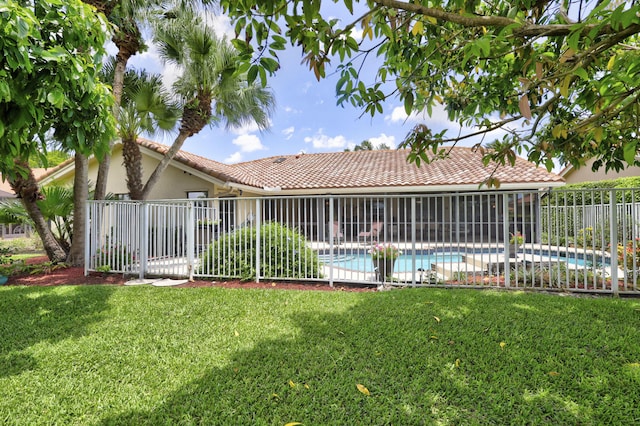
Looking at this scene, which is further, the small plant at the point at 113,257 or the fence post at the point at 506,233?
the small plant at the point at 113,257

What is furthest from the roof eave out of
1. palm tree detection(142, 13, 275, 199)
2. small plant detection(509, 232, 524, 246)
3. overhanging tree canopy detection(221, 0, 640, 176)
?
overhanging tree canopy detection(221, 0, 640, 176)

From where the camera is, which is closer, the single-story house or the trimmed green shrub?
the trimmed green shrub

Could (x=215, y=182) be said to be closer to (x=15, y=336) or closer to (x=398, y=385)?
(x=15, y=336)

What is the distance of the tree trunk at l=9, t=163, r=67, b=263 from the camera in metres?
8.77

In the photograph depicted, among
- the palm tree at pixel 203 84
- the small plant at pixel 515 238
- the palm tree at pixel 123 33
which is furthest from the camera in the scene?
the palm tree at pixel 203 84

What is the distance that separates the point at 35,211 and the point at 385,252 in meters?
10.2

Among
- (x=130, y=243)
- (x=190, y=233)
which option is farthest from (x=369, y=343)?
(x=130, y=243)

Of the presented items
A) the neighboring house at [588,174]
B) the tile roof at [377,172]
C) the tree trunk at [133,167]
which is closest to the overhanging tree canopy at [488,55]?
the tile roof at [377,172]

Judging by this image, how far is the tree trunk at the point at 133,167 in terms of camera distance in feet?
35.1

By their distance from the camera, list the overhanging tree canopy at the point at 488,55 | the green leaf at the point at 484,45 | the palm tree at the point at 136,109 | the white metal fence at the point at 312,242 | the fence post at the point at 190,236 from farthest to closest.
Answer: the palm tree at the point at 136,109 → the fence post at the point at 190,236 → the white metal fence at the point at 312,242 → the overhanging tree canopy at the point at 488,55 → the green leaf at the point at 484,45

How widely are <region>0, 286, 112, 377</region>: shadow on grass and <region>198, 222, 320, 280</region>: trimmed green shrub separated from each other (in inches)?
94.5

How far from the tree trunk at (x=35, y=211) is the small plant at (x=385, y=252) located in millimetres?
9562

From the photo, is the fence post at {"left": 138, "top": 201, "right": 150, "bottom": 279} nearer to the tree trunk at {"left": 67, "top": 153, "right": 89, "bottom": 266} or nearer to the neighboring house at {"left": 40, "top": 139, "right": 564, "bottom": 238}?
the tree trunk at {"left": 67, "top": 153, "right": 89, "bottom": 266}

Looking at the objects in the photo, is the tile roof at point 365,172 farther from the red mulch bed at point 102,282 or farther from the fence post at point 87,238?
the red mulch bed at point 102,282
